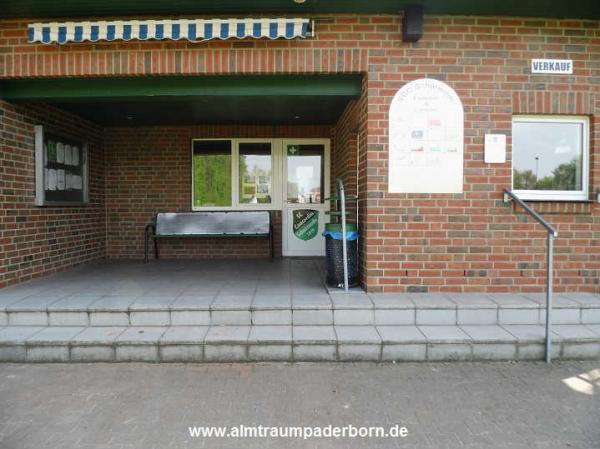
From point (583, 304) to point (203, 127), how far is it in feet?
21.4

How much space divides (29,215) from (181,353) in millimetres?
3450

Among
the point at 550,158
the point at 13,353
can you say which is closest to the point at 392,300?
the point at 550,158

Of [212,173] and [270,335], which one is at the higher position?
[212,173]

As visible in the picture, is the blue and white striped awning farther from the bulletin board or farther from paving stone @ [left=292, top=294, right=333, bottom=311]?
paving stone @ [left=292, top=294, right=333, bottom=311]

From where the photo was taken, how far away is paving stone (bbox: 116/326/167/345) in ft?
12.4

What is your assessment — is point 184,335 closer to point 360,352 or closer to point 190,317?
point 190,317

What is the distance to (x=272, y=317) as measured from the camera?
4.16 meters

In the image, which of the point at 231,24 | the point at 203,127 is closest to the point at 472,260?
the point at 231,24

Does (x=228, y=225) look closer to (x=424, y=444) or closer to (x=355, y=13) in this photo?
(x=355, y=13)

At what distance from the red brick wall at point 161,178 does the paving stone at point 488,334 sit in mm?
4425

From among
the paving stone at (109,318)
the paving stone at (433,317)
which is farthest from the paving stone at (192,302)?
the paving stone at (433,317)

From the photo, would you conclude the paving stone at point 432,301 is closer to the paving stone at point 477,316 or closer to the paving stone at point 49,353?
the paving stone at point 477,316

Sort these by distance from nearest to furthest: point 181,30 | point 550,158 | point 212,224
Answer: point 181,30 → point 550,158 → point 212,224

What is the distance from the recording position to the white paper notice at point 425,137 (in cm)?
470
